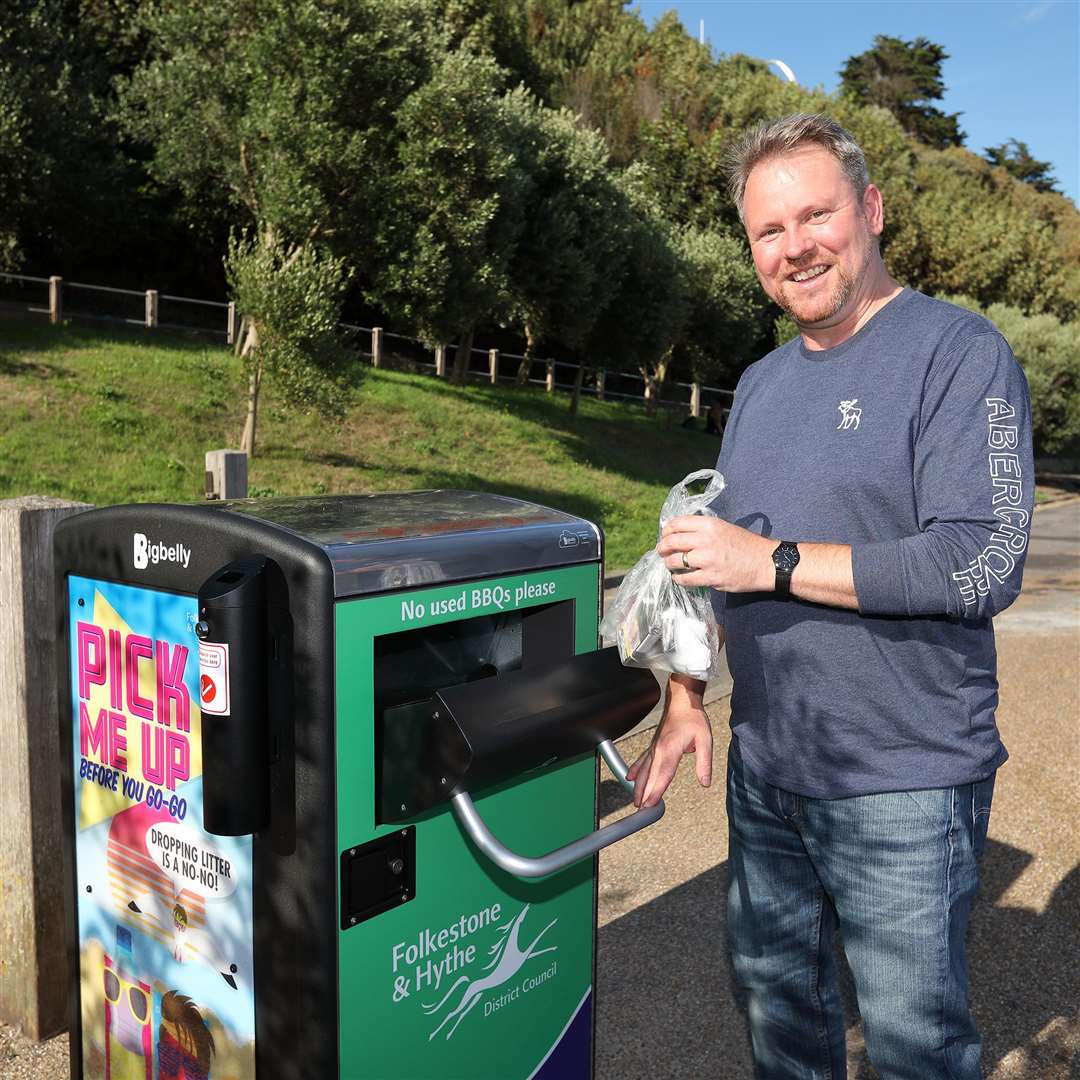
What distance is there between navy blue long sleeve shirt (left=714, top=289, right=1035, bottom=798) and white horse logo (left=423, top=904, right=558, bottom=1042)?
633mm

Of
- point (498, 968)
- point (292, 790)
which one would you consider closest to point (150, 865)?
point (292, 790)

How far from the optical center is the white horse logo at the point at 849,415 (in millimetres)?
1822

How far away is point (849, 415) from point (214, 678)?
1155 millimetres

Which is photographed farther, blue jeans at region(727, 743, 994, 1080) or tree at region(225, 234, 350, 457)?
tree at region(225, 234, 350, 457)

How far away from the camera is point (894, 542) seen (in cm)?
166

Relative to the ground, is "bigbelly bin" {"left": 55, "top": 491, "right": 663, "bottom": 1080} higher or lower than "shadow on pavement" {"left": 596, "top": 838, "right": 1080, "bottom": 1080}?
higher

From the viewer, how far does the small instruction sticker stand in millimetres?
1584

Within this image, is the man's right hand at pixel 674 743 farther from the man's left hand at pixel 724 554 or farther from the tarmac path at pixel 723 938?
the tarmac path at pixel 723 938

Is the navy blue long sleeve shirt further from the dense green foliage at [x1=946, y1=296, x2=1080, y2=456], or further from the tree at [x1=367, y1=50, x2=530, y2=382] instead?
the dense green foliage at [x1=946, y1=296, x2=1080, y2=456]

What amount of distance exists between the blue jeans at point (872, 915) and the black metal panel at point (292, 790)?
85 cm

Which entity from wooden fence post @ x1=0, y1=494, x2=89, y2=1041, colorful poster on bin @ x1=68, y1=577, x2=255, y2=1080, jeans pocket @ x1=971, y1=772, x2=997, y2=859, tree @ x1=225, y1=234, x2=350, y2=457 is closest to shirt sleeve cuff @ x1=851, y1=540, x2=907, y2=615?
jeans pocket @ x1=971, y1=772, x2=997, y2=859

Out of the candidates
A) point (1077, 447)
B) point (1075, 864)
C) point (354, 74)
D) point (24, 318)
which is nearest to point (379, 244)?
point (354, 74)

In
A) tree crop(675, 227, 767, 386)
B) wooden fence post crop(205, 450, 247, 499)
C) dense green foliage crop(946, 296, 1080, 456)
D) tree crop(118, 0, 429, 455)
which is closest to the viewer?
wooden fence post crop(205, 450, 247, 499)

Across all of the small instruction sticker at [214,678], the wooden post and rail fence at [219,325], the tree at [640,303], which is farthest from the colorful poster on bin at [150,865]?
the tree at [640,303]
